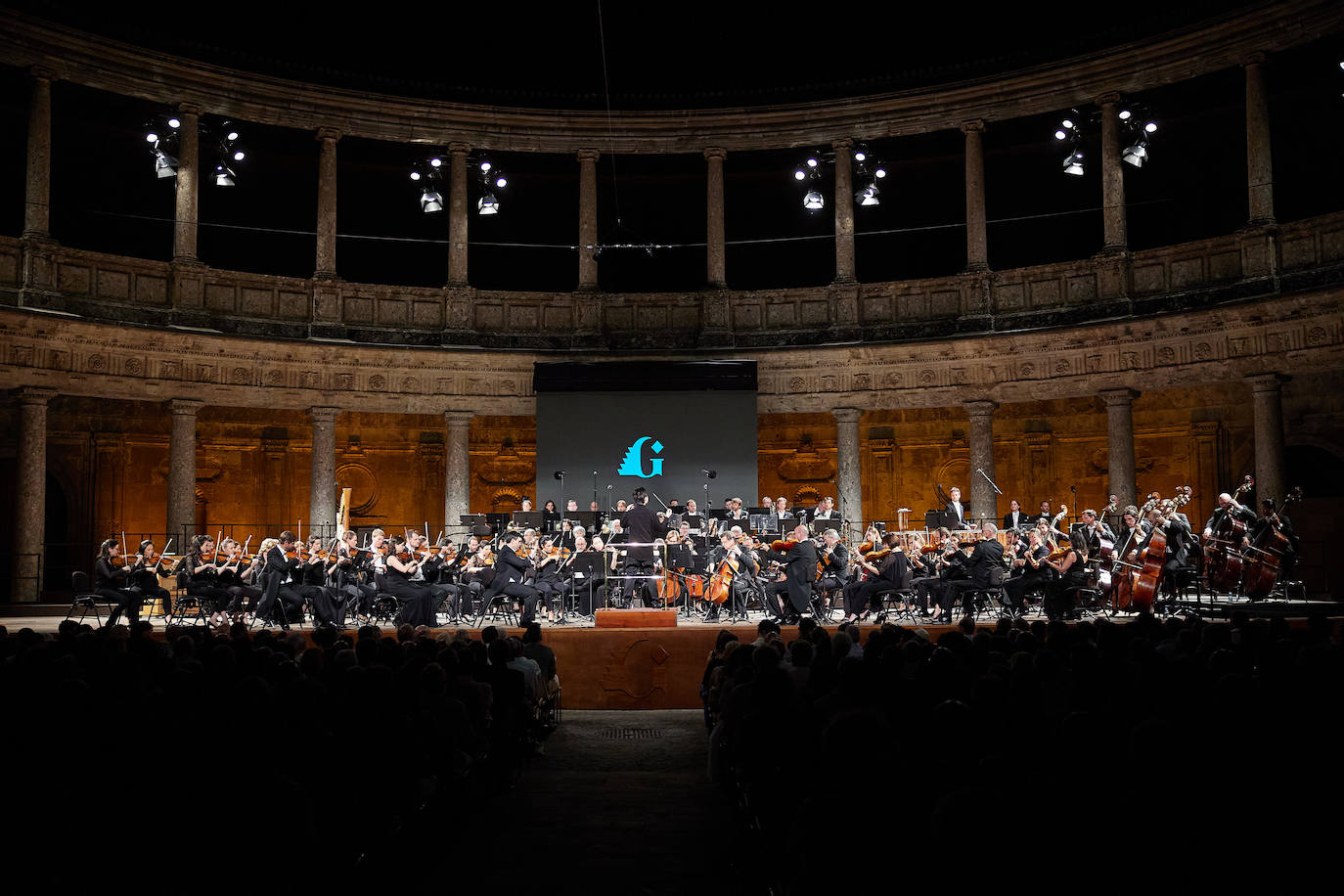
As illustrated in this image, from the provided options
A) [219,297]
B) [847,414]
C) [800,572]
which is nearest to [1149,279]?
[847,414]

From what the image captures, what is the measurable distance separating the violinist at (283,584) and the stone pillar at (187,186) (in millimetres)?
7242

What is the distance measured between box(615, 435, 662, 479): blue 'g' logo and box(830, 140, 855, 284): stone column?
15.6 ft

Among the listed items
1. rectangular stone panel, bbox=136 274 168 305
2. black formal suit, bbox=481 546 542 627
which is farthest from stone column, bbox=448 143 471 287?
black formal suit, bbox=481 546 542 627

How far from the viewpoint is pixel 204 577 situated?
14648mm

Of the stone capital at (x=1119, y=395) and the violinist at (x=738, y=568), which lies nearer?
the violinist at (x=738, y=568)

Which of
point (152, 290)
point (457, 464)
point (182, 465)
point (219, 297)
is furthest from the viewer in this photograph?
point (457, 464)

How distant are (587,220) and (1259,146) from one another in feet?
38.5

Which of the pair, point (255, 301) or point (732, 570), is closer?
point (732, 570)

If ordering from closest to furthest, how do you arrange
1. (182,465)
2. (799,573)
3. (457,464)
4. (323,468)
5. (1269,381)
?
(799,573), (1269,381), (182,465), (323,468), (457,464)

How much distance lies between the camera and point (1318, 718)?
4820mm

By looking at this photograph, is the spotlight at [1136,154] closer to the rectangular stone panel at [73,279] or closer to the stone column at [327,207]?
the stone column at [327,207]

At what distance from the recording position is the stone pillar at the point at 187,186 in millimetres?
18922

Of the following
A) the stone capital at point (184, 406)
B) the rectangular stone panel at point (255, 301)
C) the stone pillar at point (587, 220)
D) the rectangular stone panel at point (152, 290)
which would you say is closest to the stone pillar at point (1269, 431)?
the stone pillar at point (587, 220)

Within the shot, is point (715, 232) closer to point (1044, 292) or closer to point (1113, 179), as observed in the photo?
point (1044, 292)
